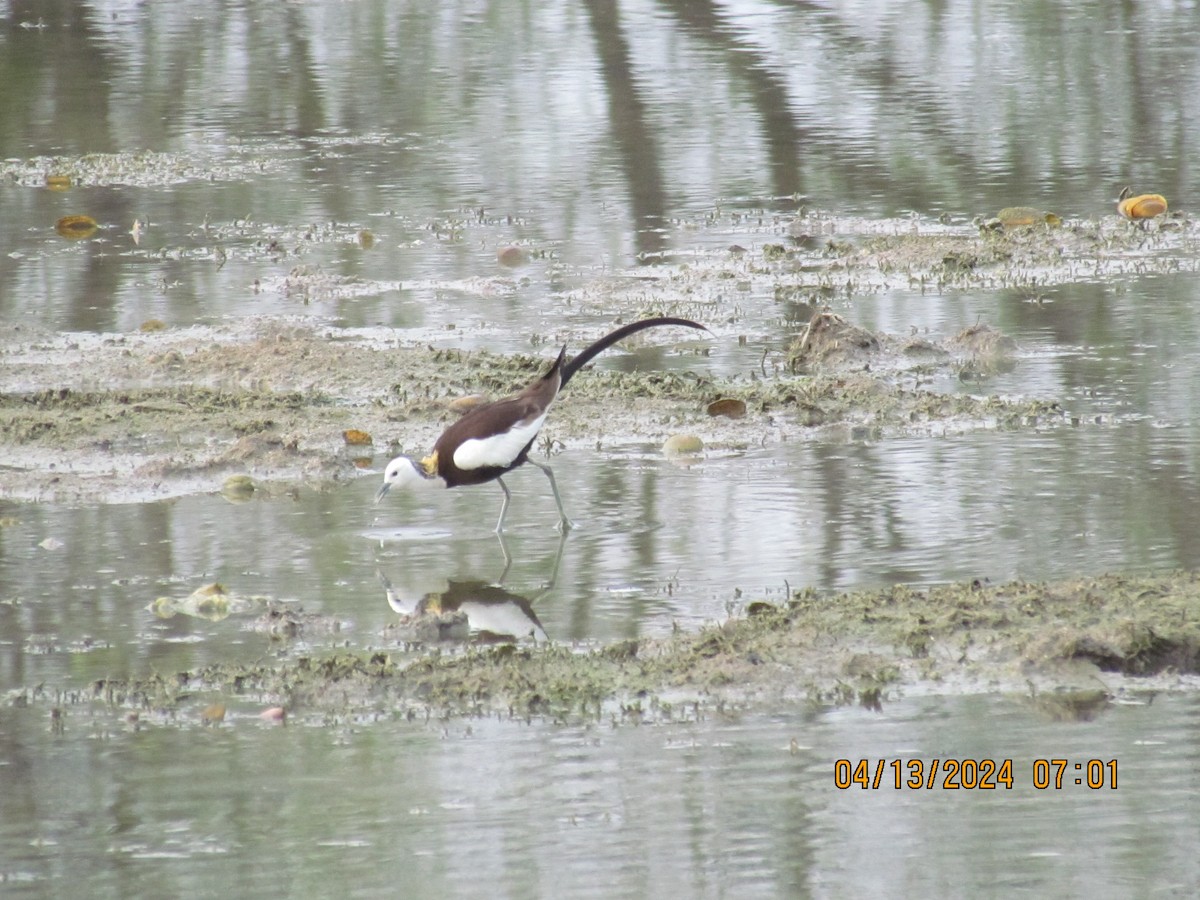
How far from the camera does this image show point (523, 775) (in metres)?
4.52

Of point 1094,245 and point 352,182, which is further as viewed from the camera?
point 352,182

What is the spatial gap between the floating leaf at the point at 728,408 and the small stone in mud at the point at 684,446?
0.37 meters

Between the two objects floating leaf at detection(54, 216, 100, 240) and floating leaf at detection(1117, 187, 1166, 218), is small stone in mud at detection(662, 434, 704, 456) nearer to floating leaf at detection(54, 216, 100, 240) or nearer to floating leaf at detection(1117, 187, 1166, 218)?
floating leaf at detection(1117, 187, 1166, 218)

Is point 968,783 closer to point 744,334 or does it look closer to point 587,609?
point 587,609

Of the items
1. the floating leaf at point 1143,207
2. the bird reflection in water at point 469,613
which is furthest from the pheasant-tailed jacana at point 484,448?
the floating leaf at point 1143,207

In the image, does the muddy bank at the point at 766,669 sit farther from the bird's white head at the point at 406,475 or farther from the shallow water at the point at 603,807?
the bird's white head at the point at 406,475

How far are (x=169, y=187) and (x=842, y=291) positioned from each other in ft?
16.9

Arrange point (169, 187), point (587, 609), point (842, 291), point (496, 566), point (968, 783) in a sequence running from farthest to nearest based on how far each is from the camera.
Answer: point (169, 187)
point (842, 291)
point (496, 566)
point (587, 609)
point (968, 783)

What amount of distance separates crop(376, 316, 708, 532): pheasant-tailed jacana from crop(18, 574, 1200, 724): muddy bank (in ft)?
3.84

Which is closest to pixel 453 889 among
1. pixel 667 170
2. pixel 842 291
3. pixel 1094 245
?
pixel 842 291

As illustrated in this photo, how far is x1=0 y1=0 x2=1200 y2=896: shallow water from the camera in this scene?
14.0 ft
